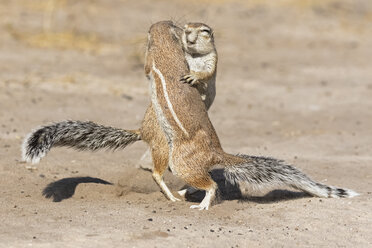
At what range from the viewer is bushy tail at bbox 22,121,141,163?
5574mm

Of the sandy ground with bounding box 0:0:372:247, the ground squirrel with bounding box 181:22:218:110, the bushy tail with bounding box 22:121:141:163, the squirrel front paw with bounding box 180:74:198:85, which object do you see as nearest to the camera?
the sandy ground with bounding box 0:0:372:247

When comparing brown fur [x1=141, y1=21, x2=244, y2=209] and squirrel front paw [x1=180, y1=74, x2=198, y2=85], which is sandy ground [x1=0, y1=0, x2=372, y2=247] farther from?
squirrel front paw [x1=180, y1=74, x2=198, y2=85]

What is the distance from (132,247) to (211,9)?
40.5 feet

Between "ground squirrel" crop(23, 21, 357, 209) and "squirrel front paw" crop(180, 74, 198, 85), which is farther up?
"squirrel front paw" crop(180, 74, 198, 85)

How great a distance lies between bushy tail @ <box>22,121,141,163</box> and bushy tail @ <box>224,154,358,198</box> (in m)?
0.90

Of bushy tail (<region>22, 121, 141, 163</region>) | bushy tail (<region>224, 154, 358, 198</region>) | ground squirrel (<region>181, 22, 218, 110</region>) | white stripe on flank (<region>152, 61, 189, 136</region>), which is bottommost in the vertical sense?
bushy tail (<region>224, 154, 358, 198</region>)

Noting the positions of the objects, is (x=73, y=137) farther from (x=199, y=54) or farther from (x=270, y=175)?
(x=270, y=175)

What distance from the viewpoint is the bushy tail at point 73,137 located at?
219 inches

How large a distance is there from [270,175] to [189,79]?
989 mm

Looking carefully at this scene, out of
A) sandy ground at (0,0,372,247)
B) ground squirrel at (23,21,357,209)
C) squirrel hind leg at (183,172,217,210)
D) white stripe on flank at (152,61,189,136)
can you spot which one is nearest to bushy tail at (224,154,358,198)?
ground squirrel at (23,21,357,209)

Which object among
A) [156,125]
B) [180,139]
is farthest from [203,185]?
[156,125]

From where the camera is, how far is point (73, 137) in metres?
5.95

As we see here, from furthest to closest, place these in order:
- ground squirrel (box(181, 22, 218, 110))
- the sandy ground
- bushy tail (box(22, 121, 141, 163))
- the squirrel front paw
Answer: ground squirrel (box(181, 22, 218, 110)) → the squirrel front paw → bushy tail (box(22, 121, 141, 163)) → the sandy ground

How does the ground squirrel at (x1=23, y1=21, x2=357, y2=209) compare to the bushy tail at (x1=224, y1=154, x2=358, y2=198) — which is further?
the bushy tail at (x1=224, y1=154, x2=358, y2=198)
